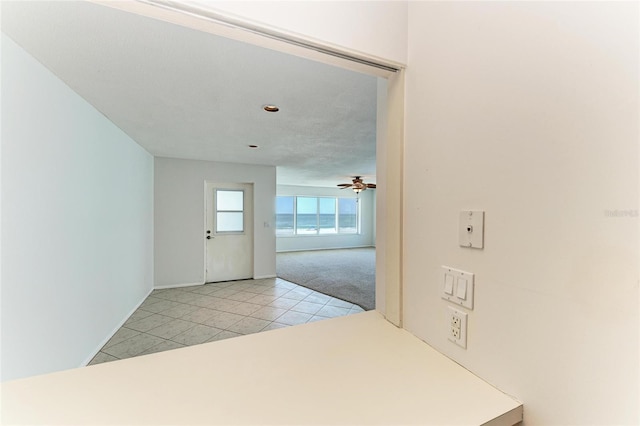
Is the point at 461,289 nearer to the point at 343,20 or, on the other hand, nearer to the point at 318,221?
the point at 343,20

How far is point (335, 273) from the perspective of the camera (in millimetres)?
5992

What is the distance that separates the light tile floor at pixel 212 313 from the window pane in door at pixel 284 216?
4.00 metres

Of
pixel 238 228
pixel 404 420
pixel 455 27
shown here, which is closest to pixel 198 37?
pixel 455 27

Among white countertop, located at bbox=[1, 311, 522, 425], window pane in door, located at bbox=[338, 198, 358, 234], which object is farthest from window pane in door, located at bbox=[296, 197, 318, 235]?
white countertop, located at bbox=[1, 311, 522, 425]

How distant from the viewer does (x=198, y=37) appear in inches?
55.7

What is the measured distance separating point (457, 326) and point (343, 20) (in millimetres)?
1054

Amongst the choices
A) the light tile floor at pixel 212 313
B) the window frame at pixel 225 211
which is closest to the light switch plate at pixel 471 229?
the light tile floor at pixel 212 313

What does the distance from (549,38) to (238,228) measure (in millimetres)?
5194

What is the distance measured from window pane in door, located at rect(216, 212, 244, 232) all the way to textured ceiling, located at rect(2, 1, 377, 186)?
1888mm

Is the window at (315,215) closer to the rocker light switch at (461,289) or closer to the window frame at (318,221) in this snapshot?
→ the window frame at (318,221)

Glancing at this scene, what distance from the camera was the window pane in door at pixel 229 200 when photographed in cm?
512

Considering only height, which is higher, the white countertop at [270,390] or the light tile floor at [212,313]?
the white countertop at [270,390]

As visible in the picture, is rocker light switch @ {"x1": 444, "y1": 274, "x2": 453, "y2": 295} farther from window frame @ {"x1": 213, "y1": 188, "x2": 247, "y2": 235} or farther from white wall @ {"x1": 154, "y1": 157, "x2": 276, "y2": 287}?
window frame @ {"x1": 213, "y1": 188, "x2": 247, "y2": 235}

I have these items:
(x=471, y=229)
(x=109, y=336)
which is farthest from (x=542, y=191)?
(x=109, y=336)
